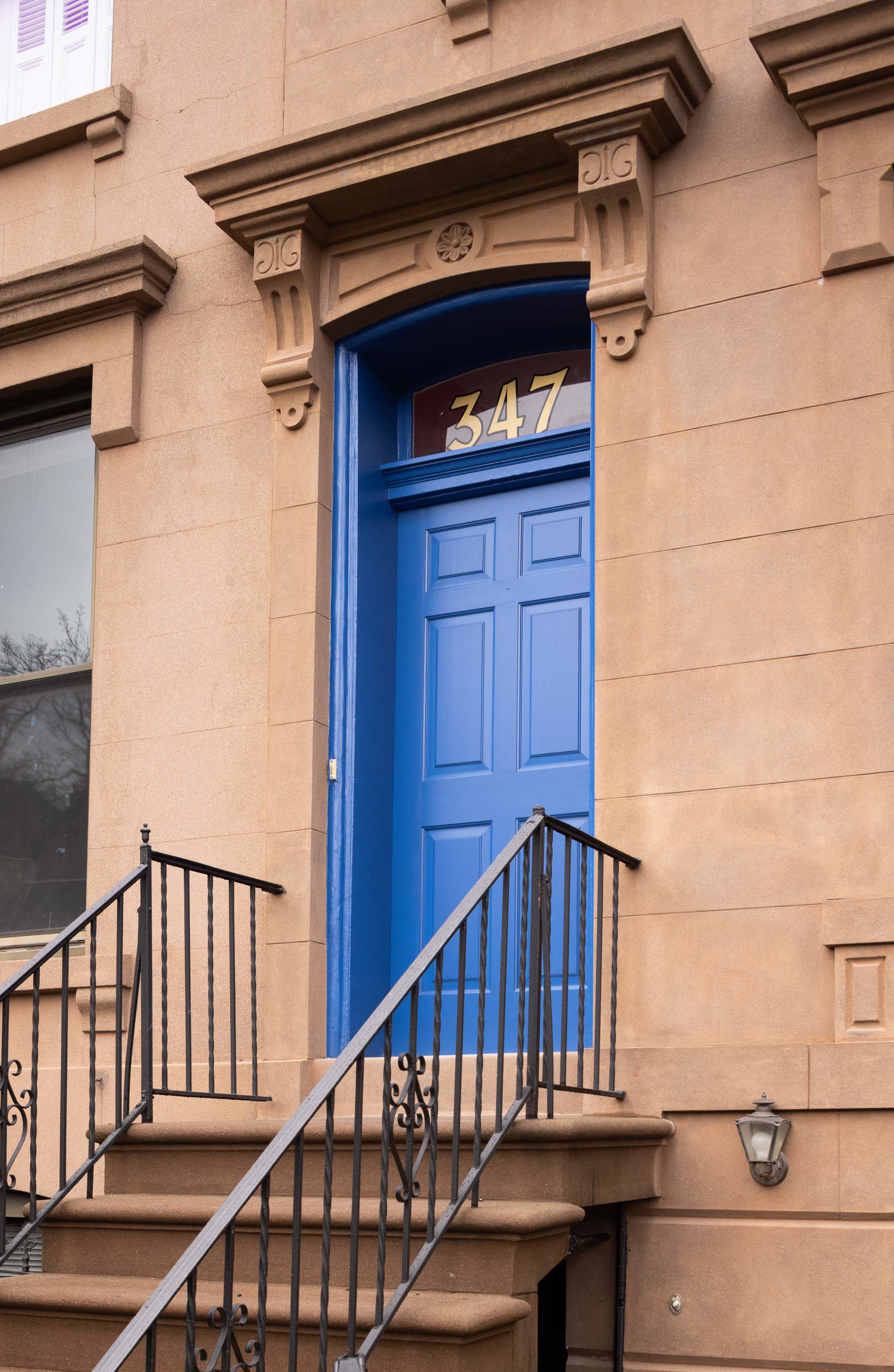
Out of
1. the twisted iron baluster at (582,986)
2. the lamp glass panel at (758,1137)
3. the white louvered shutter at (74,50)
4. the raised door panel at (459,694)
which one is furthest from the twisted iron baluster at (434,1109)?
the white louvered shutter at (74,50)

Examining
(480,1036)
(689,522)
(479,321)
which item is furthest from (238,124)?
(480,1036)

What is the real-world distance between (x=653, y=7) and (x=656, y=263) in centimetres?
102

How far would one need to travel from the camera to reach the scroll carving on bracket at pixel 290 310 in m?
6.11

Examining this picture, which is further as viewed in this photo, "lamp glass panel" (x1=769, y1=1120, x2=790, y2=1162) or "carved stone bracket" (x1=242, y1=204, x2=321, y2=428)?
"carved stone bracket" (x1=242, y1=204, x2=321, y2=428)

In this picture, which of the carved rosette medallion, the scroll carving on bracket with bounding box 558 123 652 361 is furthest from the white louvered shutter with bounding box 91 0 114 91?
the scroll carving on bracket with bounding box 558 123 652 361

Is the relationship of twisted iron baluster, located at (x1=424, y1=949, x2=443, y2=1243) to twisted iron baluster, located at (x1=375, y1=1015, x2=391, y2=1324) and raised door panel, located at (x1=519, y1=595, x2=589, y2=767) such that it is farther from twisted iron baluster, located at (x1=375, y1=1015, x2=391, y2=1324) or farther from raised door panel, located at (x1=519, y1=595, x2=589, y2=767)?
raised door panel, located at (x1=519, y1=595, x2=589, y2=767)

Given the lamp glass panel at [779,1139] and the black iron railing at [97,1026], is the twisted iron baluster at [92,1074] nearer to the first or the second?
the black iron railing at [97,1026]

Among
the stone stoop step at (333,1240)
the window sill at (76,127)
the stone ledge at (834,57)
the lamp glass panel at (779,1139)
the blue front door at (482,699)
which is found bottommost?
the stone stoop step at (333,1240)

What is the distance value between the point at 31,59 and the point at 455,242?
2790mm

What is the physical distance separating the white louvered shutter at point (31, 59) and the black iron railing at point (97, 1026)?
12.3ft

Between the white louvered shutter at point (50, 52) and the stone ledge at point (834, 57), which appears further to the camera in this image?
the white louvered shutter at point (50, 52)

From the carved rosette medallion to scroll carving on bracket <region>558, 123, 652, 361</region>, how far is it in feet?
1.79

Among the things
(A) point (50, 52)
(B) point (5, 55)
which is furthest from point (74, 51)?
(B) point (5, 55)

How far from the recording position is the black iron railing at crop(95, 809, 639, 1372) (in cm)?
344
